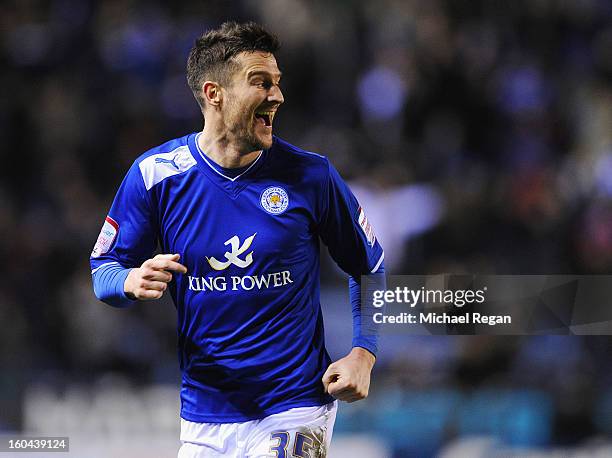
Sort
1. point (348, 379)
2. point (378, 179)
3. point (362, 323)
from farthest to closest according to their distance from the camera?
point (378, 179)
point (362, 323)
point (348, 379)

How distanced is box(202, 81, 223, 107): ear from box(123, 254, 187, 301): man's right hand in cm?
77

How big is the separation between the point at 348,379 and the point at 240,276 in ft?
1.86

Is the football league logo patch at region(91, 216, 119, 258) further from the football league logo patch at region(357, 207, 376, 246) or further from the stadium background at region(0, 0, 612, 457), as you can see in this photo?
the stadium background at region(0, 0, 612, 457)

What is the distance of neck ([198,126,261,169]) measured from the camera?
3967 mm

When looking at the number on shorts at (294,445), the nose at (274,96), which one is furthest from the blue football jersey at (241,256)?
the nose at (274,96)

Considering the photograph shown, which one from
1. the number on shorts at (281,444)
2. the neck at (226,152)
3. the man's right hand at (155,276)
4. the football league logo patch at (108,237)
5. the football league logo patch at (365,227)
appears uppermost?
the neck at (226,152)

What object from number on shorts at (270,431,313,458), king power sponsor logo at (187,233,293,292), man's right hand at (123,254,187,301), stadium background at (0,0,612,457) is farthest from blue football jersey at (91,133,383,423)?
stadium background at (0,0,612,457)

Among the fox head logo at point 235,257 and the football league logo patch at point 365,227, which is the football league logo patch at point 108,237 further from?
the football league logo patch at point 365,227

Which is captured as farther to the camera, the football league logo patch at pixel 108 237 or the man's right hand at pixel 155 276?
the football league logo patch at pixel 108 237

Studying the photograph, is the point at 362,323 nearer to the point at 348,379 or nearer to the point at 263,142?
the point at 348,379

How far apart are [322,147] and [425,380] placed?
107 inches

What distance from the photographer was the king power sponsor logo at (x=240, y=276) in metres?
3.87

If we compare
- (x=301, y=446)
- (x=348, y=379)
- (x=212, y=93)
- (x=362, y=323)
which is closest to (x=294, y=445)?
(x=301, y=446)

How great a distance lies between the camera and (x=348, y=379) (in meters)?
3.72
